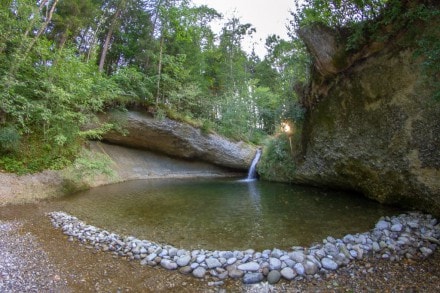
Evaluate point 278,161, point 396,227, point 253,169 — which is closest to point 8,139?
point 396,227

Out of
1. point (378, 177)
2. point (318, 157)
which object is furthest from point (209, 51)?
point (378, 177)

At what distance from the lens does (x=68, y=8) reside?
12.6 m

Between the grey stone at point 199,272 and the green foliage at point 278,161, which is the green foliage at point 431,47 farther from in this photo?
the green foliage at point 278,161

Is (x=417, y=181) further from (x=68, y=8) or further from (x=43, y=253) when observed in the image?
(x=68, y=8)

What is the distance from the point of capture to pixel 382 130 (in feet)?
22.4

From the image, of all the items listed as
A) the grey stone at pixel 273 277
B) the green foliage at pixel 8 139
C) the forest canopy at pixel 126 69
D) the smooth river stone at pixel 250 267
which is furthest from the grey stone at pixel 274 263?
the green foliage at pixel 8 139

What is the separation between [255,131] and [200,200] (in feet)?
49.2

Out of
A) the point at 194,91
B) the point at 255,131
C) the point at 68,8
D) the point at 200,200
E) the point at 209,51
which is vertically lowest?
the point at 200,200

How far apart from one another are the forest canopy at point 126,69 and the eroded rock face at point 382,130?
4.06 feet

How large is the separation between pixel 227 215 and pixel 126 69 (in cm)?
1107

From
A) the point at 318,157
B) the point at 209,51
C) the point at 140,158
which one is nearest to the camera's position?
the point at 318,157

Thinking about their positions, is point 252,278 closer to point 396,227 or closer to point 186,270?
point 186,270

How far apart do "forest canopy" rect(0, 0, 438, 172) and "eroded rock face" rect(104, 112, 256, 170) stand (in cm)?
71

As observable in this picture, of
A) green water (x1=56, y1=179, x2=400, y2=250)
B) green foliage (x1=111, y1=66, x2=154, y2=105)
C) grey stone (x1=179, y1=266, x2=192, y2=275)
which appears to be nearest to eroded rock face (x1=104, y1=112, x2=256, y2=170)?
green foliage (x1=111, y1=66, x2=154, y2=105)
